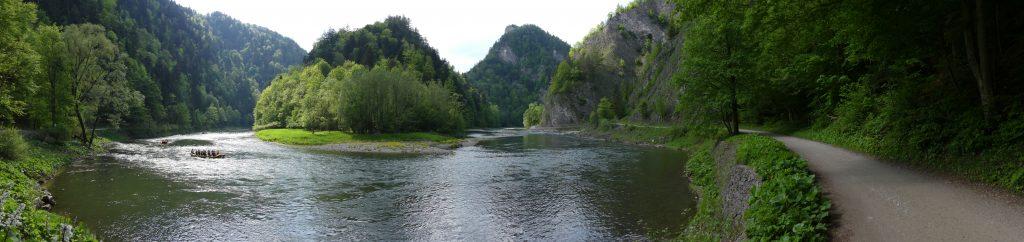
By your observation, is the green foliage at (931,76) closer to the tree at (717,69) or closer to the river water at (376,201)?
the river water at (376,201)

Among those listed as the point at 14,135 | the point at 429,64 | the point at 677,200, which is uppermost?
the point at 429,64

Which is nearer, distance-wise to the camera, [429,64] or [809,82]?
[809,82]

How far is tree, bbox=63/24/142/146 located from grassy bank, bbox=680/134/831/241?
61086 millimetres

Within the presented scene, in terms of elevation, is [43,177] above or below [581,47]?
below

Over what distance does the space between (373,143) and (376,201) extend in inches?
1598

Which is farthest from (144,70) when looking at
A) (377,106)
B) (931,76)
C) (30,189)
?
(931,76)

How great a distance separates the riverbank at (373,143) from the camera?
55.8 m

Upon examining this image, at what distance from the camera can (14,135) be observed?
28750 millimetres

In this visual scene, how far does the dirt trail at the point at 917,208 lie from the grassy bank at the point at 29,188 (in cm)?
1775

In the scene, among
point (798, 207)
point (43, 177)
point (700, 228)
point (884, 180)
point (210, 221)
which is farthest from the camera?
point (43, 177)

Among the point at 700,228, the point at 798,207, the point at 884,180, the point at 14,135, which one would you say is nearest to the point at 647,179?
the point at 700,228

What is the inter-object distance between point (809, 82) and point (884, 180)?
2864 cm

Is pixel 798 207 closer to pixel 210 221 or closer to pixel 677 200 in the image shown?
pixel 677 200

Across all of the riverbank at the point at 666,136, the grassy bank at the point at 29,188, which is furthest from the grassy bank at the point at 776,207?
the riverbank at the point at 666,136
